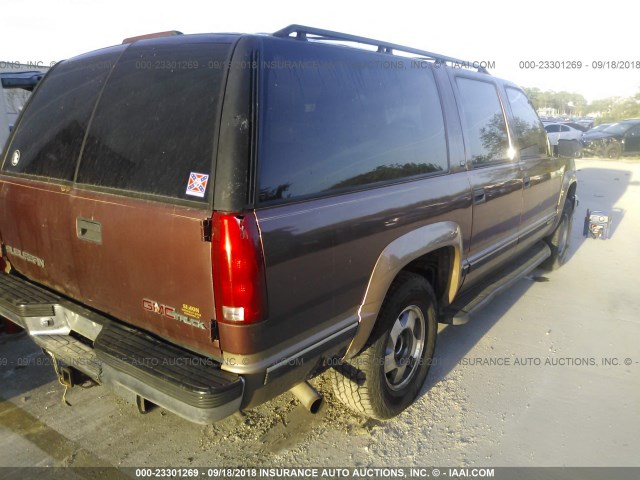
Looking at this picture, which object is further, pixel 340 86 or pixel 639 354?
pixel 639 354

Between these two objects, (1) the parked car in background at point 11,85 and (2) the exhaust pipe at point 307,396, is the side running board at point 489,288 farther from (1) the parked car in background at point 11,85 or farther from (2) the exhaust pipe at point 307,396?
(1) the parked car in background at point 11,85

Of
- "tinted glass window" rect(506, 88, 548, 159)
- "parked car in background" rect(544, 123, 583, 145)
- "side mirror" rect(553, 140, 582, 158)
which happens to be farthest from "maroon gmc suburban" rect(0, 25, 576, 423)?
"parked car in background" rect(544, 123, 583, 145)

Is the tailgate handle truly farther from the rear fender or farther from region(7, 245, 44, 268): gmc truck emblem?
the rear fender

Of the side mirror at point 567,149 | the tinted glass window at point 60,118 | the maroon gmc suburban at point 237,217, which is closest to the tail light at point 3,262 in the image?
the maroon gmc suburban at point 237,217

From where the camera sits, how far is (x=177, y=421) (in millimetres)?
2793

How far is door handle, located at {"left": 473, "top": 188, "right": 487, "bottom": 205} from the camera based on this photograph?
3.21 m

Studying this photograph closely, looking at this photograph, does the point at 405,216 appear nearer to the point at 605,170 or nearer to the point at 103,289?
the point at 103,289

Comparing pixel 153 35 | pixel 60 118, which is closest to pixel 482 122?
pixel 153 35

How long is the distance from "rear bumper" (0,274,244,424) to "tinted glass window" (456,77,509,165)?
235cm

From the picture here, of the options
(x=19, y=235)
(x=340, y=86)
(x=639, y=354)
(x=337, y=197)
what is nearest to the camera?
(x=337, y=197)

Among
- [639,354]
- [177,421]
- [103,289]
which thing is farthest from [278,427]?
[639,354]

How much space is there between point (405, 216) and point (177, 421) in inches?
72.1

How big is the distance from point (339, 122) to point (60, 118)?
159 cm

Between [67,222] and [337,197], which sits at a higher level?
[337,197]
